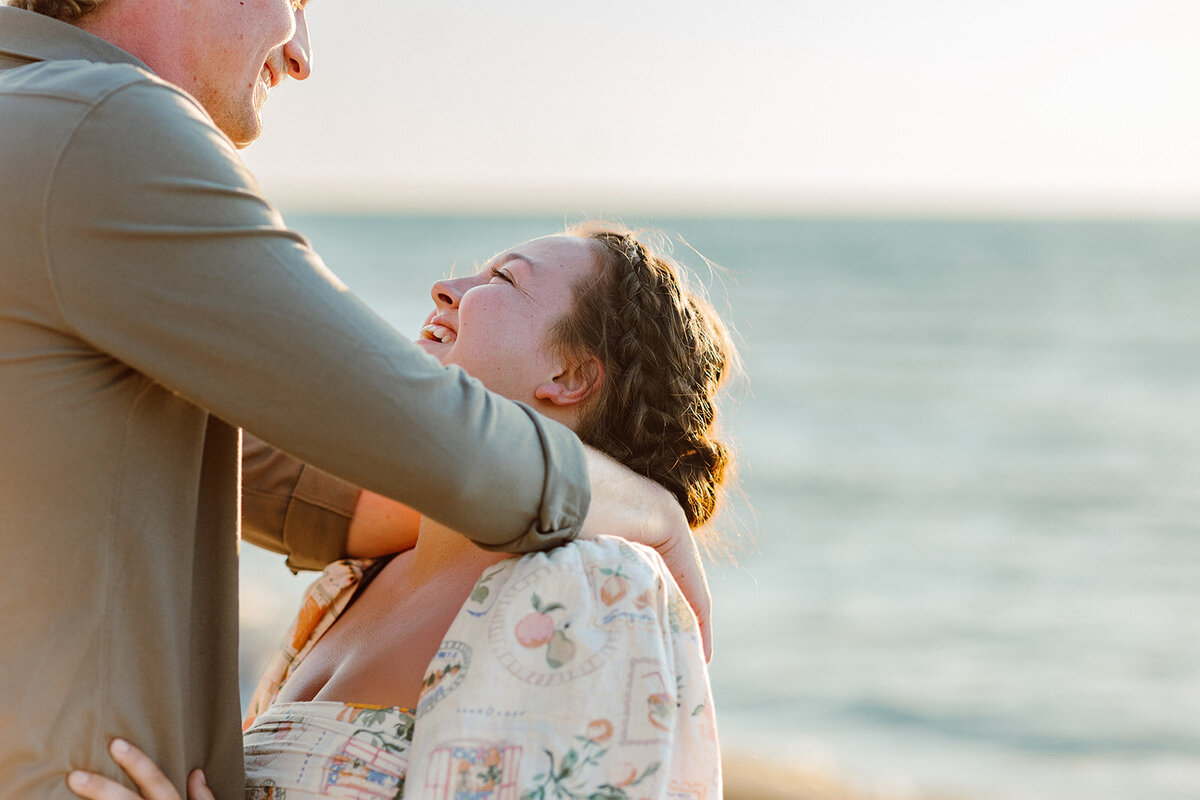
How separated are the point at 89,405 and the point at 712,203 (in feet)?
330

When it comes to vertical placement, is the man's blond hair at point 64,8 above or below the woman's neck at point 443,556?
above

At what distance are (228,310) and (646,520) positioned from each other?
81cm

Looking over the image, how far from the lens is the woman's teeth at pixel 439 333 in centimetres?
223

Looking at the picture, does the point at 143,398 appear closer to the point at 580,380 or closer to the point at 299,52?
the point at 299,52

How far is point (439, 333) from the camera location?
2242 mm

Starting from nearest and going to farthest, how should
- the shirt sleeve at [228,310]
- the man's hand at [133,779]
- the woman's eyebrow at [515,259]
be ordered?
the shirt sleeve at [228,310] → the man's hand at [133,779] → the woman's eyebrow at [515,259]

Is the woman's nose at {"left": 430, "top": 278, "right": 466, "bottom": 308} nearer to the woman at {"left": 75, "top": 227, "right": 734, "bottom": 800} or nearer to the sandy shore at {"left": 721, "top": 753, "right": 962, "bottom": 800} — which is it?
the woman at {"left": 75, "top": 227, "right": 734, "bottom": 800}

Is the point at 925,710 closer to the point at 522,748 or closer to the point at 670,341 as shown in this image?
the point at 670,341

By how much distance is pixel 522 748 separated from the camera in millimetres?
1540

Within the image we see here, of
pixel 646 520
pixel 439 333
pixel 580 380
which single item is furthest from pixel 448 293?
pixel 646 520

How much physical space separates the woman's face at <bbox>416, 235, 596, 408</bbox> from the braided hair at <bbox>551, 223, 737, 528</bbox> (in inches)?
1.4

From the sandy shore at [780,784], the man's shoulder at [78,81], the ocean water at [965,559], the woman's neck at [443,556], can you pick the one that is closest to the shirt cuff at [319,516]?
the woman's neck at [443,556]

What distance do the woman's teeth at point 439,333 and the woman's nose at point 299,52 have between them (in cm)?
51

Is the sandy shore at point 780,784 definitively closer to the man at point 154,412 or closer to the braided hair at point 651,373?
the braided hair at point 651,373
